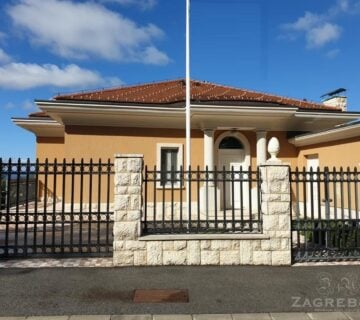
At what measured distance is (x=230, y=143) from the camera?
14297 millimetres

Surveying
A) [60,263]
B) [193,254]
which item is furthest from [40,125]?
[193,254]

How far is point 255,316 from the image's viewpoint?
4.32 metres

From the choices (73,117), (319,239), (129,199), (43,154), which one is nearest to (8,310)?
(129,199)

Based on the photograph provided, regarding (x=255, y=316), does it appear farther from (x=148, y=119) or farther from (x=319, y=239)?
(x=148, y=119)

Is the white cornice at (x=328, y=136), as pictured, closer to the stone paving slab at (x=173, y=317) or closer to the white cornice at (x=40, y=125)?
the stone paving slab at (x=173, y=317)

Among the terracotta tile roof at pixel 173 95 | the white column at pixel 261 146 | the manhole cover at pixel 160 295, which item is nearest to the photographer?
the manhole cover at pixel 160 295

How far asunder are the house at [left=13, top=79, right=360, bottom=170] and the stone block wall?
18.9 feet

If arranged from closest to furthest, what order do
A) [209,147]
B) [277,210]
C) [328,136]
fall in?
[277,210] → [328,136] → [209,147]

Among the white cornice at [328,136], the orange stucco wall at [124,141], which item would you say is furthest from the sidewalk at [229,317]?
the orange stucco wall at [124,141]

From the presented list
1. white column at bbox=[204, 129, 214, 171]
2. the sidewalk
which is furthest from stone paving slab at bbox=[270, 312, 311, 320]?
white column at bbox=[204, 129, 214, 171]

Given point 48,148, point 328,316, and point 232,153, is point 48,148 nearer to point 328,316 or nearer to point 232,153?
point 232,153

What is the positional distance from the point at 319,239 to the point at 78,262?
4762 millimetres

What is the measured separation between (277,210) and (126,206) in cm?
288

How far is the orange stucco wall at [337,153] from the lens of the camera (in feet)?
36.1
